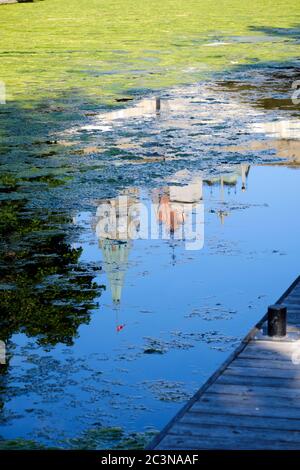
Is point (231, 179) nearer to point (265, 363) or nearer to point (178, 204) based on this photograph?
point (178, 204)

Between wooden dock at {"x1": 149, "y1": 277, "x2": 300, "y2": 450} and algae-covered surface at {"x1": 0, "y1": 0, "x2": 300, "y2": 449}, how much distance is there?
0.37 metres

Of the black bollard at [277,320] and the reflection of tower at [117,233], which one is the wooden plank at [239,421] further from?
the reflection of tower at [117,233]

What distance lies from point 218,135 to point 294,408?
1026cm

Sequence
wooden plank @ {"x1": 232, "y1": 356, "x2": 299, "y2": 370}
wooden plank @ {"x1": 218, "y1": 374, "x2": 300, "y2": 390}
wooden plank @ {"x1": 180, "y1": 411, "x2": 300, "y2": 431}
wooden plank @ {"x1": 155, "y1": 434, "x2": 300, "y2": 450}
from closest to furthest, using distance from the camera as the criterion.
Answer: wooden plank @ {"x1": 155, "y1": 434, "x2": 300, "y2": 450} → wooden plank @ {"x1": 180, "y1": 411, "x2": 300, "y2": 431} → wooden plank @ {"x1": 218, "y1": 374, "x2": 300, "y2": 390} → wooden plank @ {"x1": 232, "y1": 356, "x2": 299, "y2": 370}

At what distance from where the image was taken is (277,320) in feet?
24.8

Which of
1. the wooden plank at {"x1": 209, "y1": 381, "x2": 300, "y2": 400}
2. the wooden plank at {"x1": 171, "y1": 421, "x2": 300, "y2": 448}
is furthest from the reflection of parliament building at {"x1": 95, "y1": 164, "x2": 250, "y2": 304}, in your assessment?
the wooden plank at {"x1": 171, "y1": 421, "x2": 300, "y2": 448}

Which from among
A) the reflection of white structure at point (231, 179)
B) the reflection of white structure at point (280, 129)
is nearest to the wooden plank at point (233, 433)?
the reflection of white structure at point (231, 179)

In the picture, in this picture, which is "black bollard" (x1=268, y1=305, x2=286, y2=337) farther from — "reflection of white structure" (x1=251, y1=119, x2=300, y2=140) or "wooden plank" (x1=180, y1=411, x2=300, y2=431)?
"reflection of white structure" (x1=251, y1=119, x2=300, y2=140)

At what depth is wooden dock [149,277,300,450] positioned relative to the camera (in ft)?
19.7

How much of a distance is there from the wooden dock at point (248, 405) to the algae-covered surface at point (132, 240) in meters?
0.37

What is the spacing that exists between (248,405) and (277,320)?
1.18m

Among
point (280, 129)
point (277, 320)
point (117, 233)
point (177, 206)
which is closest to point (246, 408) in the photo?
Answer: point (277, 320)

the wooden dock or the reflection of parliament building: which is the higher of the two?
the reflection of parliament building

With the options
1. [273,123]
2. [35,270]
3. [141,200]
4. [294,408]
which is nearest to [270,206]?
[141,200]
